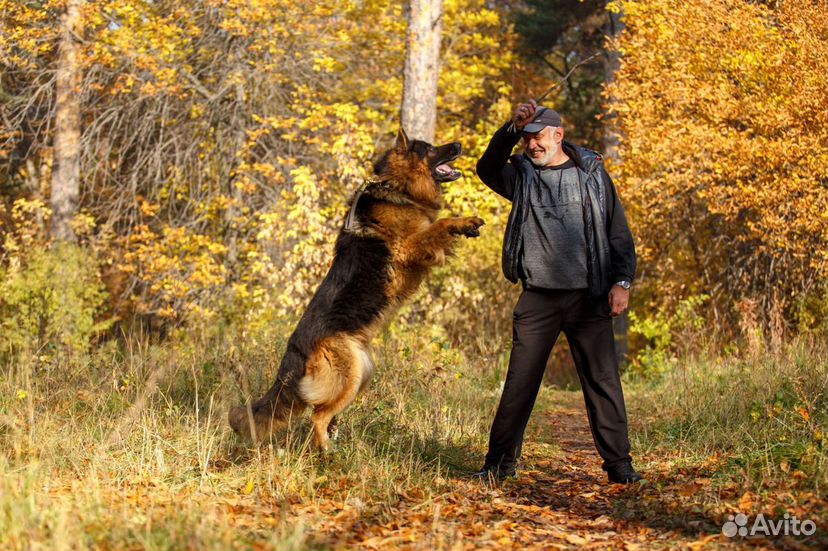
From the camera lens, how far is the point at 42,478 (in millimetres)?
4270

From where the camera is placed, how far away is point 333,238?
13.0 metres

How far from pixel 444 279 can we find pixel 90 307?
687cm

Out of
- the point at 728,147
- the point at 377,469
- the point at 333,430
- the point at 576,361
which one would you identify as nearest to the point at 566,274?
the point at 576,361

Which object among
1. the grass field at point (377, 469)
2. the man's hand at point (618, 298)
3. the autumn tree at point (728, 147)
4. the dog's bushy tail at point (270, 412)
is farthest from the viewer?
the autumn tree at point (728, 147)

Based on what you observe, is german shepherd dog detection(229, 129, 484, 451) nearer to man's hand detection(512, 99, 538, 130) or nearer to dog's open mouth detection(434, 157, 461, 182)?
dog's open mouth detection(434, 157, 461, 182)

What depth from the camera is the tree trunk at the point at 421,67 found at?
10.9 metres

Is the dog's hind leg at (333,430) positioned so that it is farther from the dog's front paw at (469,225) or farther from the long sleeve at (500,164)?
the long sleeve at (500,164)

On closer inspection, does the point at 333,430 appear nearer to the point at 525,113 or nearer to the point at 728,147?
the point at 525,113

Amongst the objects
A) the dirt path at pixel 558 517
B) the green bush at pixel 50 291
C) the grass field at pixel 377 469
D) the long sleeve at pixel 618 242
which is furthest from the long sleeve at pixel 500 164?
the green bush at pixel 50 291

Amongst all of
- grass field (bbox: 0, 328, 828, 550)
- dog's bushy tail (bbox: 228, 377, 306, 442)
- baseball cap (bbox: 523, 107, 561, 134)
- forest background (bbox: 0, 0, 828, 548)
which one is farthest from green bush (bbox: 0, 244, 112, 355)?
baseball cap (bbox: 523, 107, 561, 134)

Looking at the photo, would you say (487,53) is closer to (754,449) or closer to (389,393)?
(389,393)

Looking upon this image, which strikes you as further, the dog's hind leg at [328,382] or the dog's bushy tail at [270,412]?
the dog's hind leg at [328,382]

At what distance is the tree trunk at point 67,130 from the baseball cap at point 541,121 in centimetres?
1317

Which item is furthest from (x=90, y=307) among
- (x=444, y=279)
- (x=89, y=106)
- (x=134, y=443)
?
(x=134, y=443)
